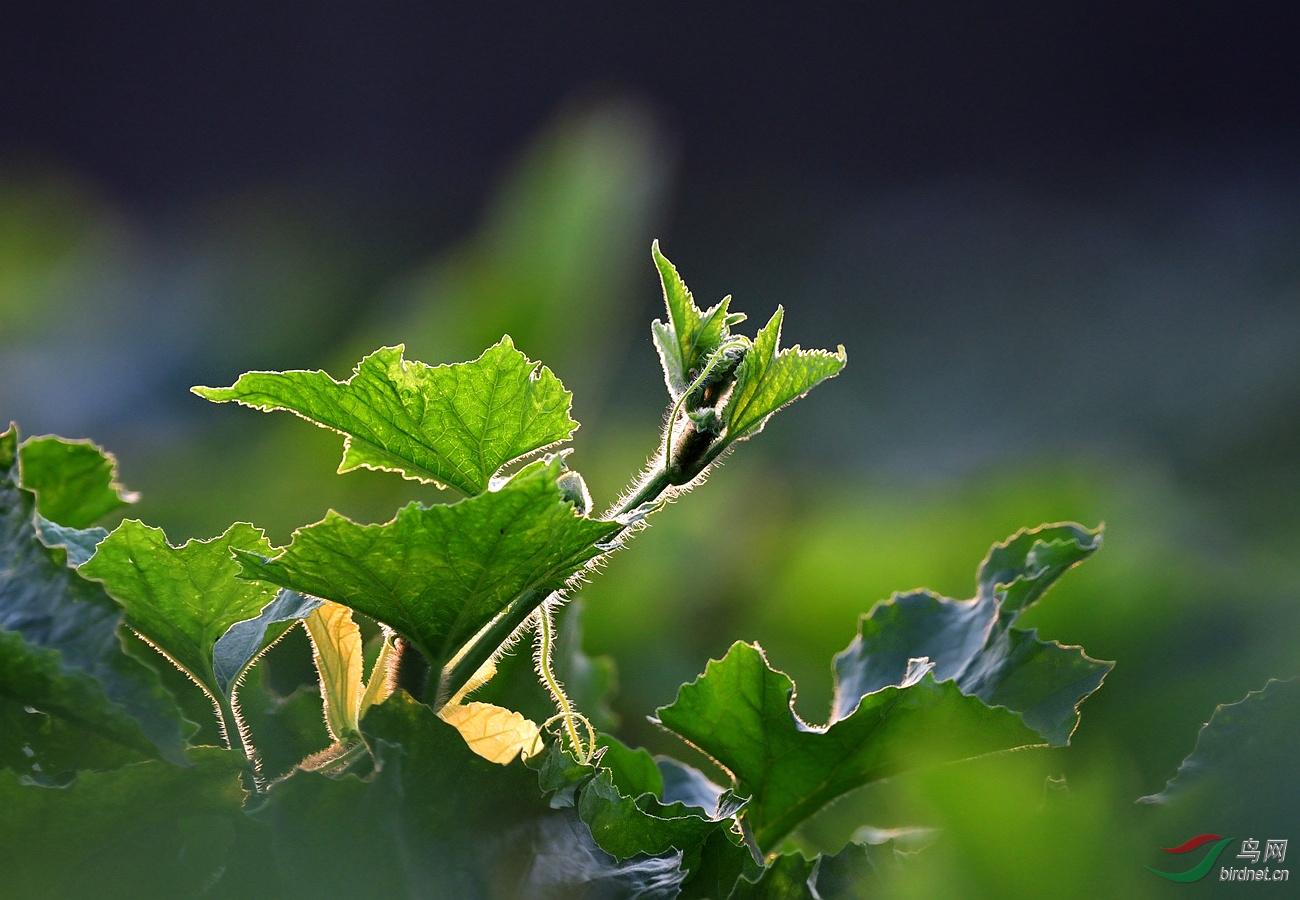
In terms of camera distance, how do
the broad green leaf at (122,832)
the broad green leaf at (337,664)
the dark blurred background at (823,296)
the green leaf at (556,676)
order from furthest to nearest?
the dark blurred background at (823,296) < the green leaf at (556,676) < the broad green leaf at (337,664) < the broad green leaf at (122,832)

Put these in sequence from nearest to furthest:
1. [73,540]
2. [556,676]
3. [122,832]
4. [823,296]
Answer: [122,832], [73,540], [556,676], [823,296]

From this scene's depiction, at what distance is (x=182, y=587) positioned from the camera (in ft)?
1.35

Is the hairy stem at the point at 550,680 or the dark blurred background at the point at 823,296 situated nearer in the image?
the hairy stem at the point at 550,680

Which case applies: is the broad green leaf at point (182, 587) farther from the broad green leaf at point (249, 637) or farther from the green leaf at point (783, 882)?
the green leaf at point (783, 882)

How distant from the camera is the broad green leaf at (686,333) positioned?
41cm

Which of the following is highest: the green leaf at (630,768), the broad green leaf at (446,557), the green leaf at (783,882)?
the broad green leaf at (446,557)

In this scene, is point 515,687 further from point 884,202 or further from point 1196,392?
point 884,202

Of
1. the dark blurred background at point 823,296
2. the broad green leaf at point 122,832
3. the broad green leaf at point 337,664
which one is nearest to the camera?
the broad green leaf at point 122,832

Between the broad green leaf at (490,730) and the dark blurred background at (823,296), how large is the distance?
0.43 ft

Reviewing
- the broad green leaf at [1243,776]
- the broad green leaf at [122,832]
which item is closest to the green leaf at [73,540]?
the broad green leaf at [122,832]

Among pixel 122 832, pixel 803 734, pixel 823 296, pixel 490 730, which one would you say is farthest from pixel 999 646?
pixel 823 296

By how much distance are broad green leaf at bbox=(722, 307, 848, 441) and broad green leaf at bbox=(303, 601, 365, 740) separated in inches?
5.8

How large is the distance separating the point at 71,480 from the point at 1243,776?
16.7 inches

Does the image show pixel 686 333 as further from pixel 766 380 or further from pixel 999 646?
pixel 999 646
